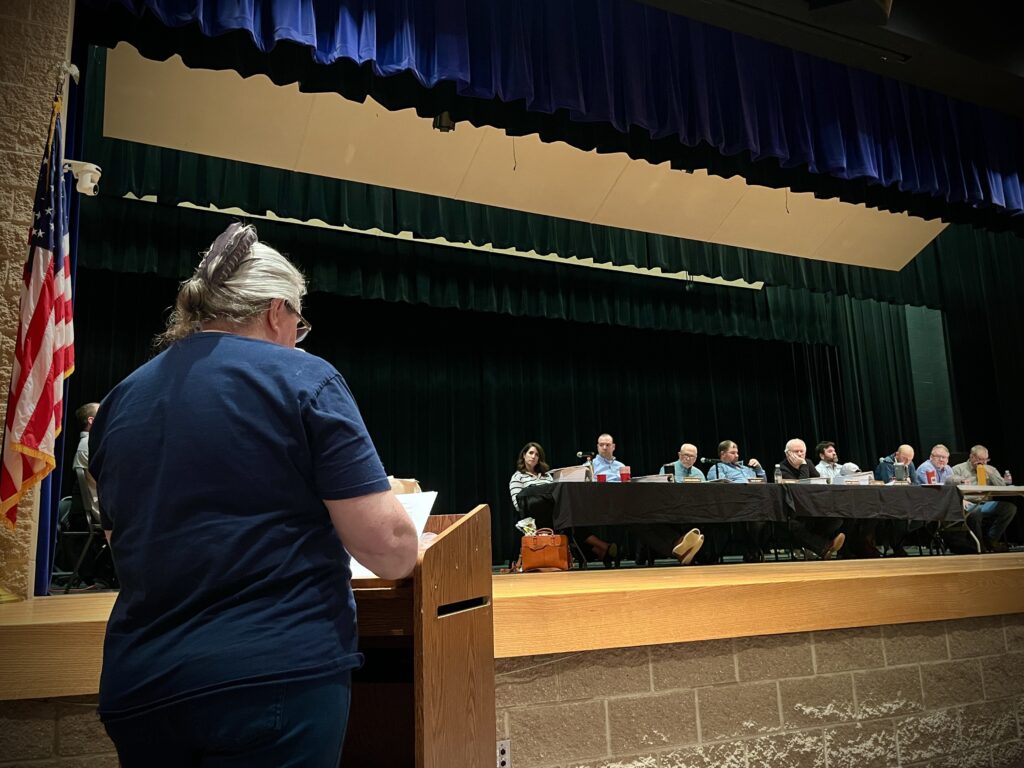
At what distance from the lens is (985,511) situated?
757cm

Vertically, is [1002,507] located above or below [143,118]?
below

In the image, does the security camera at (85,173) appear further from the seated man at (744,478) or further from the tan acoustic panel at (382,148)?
the seated man at (744,478)

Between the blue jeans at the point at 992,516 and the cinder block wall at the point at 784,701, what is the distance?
488 cm

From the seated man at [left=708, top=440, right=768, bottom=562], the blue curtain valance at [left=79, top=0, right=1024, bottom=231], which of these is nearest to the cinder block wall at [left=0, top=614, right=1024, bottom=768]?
the blue curtain valance at [left=79, top=0, right=1024, bottom=231]

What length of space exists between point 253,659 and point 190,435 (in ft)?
1.02

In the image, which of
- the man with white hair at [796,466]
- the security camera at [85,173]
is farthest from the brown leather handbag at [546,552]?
the security camera at [85,173]

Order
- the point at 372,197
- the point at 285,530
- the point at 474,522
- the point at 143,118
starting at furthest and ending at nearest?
the point at 372,197
the point at 143,118
the point at 474,522
the point at 285,530

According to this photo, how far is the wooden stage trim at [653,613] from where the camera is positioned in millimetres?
1884

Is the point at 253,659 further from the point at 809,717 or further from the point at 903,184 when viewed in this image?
the point at 903,184

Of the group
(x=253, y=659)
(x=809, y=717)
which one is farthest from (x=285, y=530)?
(x=809, y=717)

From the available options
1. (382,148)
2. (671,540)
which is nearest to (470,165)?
(382,148)

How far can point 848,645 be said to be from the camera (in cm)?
289

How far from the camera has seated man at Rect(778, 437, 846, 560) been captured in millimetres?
6840

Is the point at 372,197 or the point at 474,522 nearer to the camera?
the point at 474,522
